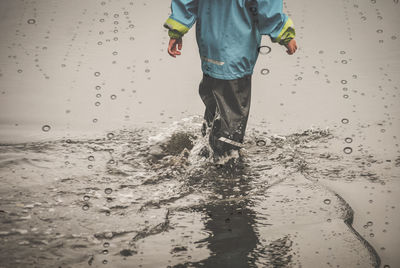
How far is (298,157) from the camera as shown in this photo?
3357 millimetres

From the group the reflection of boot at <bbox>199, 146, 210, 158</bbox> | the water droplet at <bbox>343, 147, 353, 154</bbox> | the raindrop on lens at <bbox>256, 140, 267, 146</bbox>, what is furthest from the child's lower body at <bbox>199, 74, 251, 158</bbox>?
the water droplet at <bbox>343, 147, 353, 154</bbox>

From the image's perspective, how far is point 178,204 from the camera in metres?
2.61

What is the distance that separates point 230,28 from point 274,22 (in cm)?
26

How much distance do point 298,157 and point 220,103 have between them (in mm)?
825

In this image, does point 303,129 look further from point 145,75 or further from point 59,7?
point 59,7

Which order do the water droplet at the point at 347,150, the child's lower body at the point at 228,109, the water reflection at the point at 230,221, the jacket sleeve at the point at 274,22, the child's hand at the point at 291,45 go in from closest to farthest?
1. the water reflection at the point at 230,221
2. the jacket sleeve at the point at 274,22
3. the child's hand at the point at 291,45
4. the child's lower body at the point at 228,109
5. the water droplet at the point at 347,150

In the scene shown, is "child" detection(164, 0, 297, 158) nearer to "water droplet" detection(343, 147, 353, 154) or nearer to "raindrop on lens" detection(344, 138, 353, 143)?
"water droplet" detection(343, 147, 353, 154)

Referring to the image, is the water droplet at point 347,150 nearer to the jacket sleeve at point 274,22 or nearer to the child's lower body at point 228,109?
the child's lower body at point 228,109

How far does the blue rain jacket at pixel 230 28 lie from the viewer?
8.75 feet

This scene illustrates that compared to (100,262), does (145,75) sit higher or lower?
higher

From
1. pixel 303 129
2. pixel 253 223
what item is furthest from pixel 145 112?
pixel 253 223

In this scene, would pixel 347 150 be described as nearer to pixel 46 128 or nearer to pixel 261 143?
pixel 261 143

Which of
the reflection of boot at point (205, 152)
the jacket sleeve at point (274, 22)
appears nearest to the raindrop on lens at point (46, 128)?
the reflection of boot at point (205, 152)

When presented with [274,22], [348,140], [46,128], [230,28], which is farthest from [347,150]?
[46,128]
